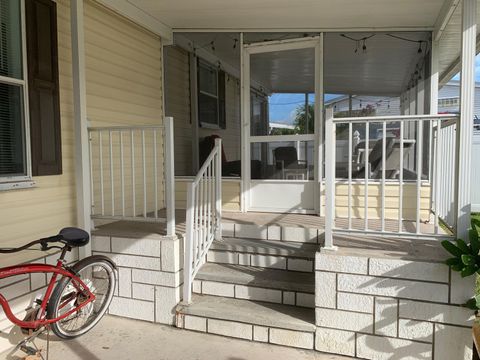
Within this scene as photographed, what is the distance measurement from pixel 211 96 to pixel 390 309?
299cm

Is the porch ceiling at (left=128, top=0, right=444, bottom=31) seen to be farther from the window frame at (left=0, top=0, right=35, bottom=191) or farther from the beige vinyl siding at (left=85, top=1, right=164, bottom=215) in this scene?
the window frame at (left=0, top=0, right=35, bottom=191)

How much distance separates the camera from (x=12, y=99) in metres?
2.60

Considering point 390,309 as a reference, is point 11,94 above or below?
above

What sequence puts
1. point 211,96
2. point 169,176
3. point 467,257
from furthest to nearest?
point 211,96, point 169,176, point 467,257

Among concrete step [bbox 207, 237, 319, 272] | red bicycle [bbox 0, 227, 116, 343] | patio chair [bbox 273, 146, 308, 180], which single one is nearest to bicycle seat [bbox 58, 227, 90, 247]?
red bicycle [bbox 0, 227, 116, 343]

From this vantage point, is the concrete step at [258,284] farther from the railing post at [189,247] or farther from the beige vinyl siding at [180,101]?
the beige vinyl siding at [180,101]

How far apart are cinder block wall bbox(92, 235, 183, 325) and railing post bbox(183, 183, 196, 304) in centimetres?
8

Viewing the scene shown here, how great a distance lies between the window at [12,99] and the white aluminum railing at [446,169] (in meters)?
2.90

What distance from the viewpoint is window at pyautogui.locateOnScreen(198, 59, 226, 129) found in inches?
174

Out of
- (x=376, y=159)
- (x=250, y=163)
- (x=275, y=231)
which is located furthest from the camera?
(x=250, y=163)

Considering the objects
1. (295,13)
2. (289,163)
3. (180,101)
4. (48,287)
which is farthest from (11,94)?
(289,163)

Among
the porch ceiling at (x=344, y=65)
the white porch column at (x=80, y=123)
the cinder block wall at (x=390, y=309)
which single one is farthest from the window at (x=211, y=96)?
the cinder block wall at (x=390, y=309)

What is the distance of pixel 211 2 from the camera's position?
345 cm

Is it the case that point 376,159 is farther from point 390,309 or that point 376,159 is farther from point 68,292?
point 68,292
